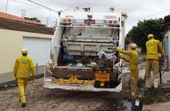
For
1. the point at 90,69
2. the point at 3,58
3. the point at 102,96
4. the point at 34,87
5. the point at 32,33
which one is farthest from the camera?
the point at 32,33

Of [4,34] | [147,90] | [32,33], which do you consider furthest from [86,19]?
[32,33]

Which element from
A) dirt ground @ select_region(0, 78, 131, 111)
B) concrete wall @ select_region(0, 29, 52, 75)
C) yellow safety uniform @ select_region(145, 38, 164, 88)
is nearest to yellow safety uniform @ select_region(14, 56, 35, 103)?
dirt ground @ select_region(0, 78, 131, 111)

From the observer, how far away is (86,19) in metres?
12.7

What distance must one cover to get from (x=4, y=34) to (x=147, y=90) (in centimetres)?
1040

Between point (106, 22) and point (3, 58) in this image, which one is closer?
point (106, 22)

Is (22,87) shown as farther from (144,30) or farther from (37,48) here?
(144,30)

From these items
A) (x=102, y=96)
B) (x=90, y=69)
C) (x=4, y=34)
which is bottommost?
(x=102, y=96)

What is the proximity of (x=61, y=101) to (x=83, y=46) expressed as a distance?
2346 mm

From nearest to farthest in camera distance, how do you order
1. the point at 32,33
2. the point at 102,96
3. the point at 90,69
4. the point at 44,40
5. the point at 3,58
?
the point at 90,69 < the point at 102,96 < the point at 3,58 < the point at 32,33 < the point at 44,40

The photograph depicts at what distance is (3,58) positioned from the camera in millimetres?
19672

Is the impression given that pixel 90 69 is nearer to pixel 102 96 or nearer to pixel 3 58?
pixel 102 96

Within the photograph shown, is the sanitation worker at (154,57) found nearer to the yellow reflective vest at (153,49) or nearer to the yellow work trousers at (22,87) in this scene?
the yellow reflective vest at (153,49)

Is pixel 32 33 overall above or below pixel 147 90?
above

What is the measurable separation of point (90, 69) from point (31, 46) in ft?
42.2
